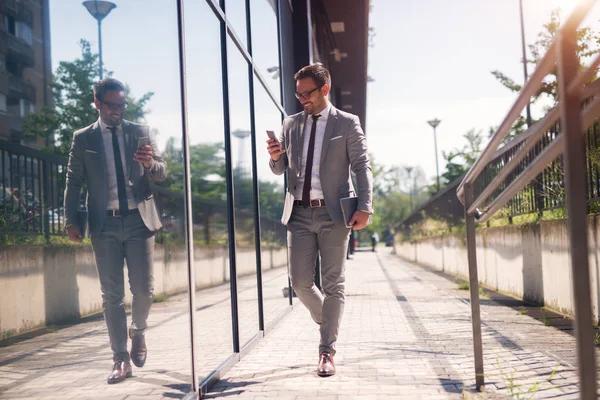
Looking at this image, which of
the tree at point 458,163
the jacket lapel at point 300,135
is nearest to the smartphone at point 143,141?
the jacket lapel at point 300,135

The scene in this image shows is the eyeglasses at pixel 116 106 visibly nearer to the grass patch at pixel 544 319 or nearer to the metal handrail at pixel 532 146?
the metal handrail at pixel 532 146

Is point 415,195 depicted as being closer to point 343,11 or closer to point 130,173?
point 343,11

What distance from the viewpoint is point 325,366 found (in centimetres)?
445

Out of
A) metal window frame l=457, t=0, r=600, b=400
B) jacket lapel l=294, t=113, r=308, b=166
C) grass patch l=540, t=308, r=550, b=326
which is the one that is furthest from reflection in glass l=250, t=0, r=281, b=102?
metal window frame l=457, t=0, r=600, b=400

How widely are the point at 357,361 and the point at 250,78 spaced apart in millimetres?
2728

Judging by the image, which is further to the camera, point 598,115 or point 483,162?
point 483,162

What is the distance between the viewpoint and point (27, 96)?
2098 millimetres

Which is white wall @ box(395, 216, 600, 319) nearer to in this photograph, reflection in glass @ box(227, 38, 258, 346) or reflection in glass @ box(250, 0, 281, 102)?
reflection in glass @ box(227, 38, 258, 346)

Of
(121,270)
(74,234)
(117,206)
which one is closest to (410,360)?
(121,270)

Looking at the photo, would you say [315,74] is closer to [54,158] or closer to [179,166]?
[179,166]

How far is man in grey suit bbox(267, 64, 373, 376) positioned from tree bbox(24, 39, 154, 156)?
85.9 inches

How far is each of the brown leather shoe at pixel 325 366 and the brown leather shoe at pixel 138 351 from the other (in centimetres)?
168

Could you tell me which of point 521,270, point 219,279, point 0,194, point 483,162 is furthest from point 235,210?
point 521,270

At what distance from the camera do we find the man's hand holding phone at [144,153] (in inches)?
118
